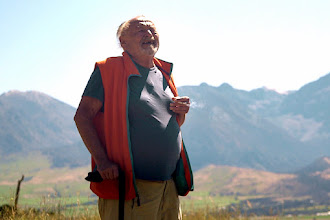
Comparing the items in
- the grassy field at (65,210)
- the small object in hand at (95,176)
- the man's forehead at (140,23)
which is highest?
the man's forehead at (140,23)

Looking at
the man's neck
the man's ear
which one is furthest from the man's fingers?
the man's ear

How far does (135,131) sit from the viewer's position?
296 cm

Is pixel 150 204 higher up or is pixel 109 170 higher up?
pixel 109 170

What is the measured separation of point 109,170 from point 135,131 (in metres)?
0.34

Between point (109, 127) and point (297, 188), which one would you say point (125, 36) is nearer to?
point (109, 127)

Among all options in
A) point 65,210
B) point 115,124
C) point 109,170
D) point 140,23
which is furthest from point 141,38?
point 65,210

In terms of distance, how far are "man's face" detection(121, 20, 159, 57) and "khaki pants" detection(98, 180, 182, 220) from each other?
0.99 m

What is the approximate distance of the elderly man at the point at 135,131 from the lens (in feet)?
9.57

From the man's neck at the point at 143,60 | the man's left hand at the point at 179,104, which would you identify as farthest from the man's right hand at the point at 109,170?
the man's neck at the point at 143,60

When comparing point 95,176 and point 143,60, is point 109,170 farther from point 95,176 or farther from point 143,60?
→ point 143,60

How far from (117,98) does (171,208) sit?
3.11 feet

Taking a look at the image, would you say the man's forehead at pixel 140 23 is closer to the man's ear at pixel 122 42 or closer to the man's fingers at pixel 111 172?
the man's ear at pixel 122 42

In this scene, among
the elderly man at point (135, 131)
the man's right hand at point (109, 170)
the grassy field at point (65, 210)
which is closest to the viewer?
the man's right hand at point (109, 170)

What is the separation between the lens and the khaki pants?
2936 mm
